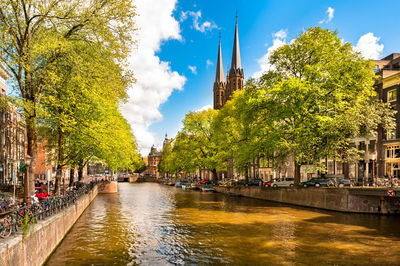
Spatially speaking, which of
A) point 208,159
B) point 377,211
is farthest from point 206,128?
point 377,211

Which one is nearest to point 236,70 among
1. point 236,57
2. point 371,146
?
point 236,57

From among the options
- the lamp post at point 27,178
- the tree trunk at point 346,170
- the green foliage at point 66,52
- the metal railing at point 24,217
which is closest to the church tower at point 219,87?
the tree trunk at point 346,170

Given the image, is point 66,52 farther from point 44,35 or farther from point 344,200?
point 344,200

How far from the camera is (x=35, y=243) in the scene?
475 inches

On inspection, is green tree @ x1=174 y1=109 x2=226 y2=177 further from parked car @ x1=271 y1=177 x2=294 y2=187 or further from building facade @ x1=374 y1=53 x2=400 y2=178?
building facade @ x1=374 y1=53 x2=400 y2=178

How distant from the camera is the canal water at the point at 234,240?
14938mm

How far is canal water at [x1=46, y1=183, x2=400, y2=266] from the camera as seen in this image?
14.9 m

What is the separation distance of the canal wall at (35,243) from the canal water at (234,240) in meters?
0.80

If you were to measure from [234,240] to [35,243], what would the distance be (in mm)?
11089

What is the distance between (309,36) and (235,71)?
7061 centimetres

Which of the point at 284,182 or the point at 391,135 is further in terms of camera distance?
the point at 284,182

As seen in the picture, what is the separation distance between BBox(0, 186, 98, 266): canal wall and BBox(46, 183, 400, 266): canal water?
0.80 m

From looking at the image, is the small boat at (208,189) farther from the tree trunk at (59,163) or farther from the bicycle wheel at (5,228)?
the bicycle wheel at (5,228)

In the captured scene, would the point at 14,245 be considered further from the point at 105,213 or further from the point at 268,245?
the point at 105,213
